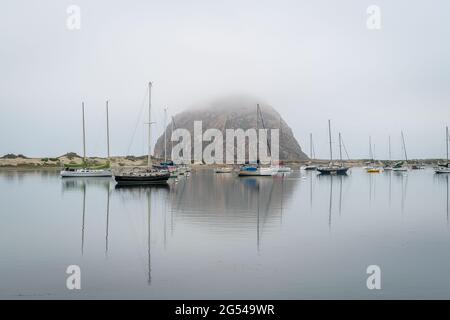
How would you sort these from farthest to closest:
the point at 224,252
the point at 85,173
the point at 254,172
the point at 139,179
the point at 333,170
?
the point at 333,170 < the point at 254,172 < the point at 85,173 < the point at 139,179 < the point at 224,252

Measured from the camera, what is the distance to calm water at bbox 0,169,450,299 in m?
13.4

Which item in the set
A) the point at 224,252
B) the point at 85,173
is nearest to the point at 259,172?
the point at 85,173

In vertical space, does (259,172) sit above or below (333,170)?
below

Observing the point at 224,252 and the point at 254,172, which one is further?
the point at 254,172

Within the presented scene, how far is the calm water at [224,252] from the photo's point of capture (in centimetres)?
1343

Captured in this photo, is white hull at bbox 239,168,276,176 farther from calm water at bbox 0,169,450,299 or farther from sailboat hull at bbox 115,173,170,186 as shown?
calm water at bbox 0,169,450,299

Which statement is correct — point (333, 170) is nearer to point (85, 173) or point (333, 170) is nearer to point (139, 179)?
point (85, 173)

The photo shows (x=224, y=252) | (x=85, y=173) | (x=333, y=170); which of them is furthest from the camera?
(x=333, y=170)

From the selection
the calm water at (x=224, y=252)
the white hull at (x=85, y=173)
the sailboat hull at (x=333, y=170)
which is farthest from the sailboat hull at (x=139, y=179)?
the sailboat hull at (x=333, y=170)

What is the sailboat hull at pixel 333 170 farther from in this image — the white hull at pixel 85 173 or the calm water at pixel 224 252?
the calm water at pixel 224 252

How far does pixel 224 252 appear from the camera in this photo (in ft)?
59.9

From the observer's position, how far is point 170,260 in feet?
56.1
